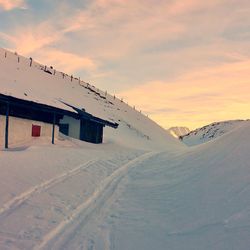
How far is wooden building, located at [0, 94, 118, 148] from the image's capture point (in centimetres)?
2416

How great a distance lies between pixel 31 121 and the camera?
27547mm

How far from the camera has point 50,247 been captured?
21.8 ft

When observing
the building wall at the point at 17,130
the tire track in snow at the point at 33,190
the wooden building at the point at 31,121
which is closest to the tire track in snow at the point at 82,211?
the tire track in snow at the point at 33,190

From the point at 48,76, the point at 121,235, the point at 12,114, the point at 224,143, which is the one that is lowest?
the point at 121,235

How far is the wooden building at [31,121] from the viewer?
24.2 metres

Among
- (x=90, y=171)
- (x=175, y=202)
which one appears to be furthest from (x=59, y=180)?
(x=175, y=202)

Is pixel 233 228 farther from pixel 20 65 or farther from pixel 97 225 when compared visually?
pixel 20 65

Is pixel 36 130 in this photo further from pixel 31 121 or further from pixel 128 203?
pixel 128 203

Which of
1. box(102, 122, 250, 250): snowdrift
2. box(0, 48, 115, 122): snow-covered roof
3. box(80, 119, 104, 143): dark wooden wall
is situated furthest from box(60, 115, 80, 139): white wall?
box(0, 48, 115, 122): snow-covered roof

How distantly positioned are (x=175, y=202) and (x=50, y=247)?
4.88 m

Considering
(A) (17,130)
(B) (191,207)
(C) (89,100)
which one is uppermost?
(C) (89,100)

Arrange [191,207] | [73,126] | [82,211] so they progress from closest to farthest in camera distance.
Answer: [82,211]
[191,207]
[73,126]

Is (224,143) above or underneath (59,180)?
above

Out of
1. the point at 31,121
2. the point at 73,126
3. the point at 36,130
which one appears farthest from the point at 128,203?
the point at 73,126
